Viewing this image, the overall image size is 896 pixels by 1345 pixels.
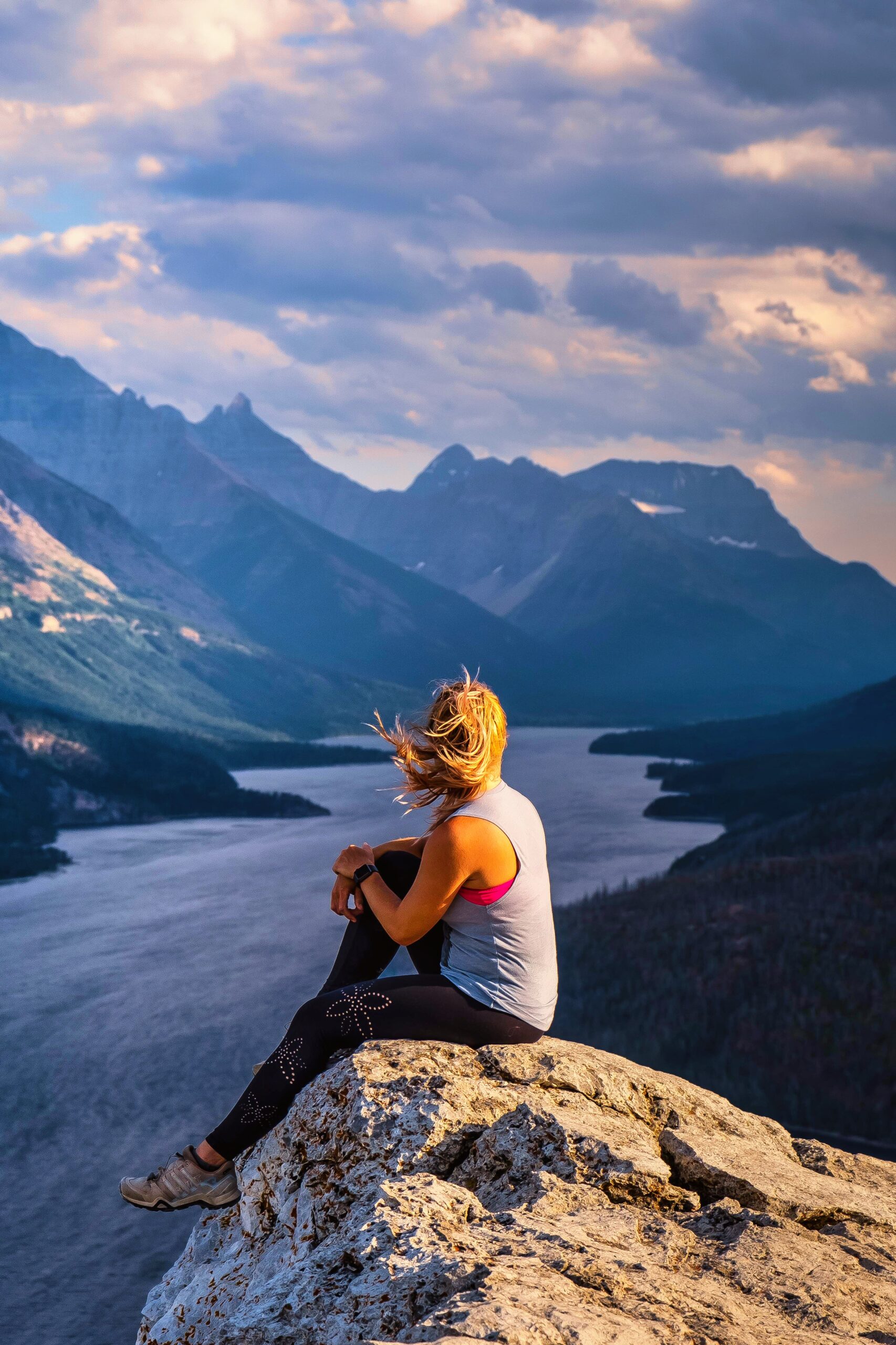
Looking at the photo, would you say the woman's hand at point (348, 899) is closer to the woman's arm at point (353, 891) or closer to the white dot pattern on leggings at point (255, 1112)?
the woman's arm at point (353, 891)

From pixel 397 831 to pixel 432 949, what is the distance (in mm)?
138762

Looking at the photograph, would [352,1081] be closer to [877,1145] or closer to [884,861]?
[877,1145]

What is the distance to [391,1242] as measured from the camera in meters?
5.60

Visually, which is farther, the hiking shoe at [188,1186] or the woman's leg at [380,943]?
the woman's leg at [380,943]

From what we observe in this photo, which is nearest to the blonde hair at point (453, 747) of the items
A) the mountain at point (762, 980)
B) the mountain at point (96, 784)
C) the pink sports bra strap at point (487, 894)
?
the pink sports bra strap at point (487, 894)

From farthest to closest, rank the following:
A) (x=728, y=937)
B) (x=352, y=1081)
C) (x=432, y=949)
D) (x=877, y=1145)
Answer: (x=728, y=937)
(x=877, y=1145)
(x=432, y=949)
(x=352, y=1081)

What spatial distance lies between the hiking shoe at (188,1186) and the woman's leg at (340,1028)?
0.55 ft

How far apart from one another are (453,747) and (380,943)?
1554mm

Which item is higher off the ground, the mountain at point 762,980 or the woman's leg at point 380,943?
the woman's leg at point 380,943

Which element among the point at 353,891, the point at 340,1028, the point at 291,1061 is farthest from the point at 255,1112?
the point at 353,891

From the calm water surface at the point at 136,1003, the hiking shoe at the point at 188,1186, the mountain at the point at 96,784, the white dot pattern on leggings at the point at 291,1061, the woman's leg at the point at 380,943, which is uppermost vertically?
the woman's leg at the point at 380,943

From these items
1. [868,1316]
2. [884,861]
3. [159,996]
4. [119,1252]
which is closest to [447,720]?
[868,1316]

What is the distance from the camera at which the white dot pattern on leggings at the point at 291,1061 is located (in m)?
7.20

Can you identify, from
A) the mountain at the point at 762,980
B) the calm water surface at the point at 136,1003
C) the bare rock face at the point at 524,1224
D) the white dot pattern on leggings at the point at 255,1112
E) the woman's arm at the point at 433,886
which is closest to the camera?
the bare rock face at the point at 524,1224
